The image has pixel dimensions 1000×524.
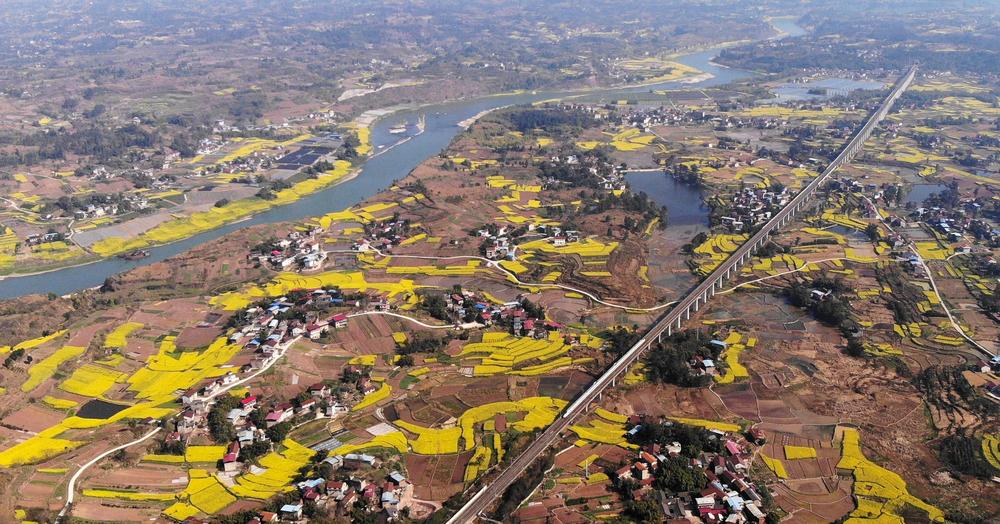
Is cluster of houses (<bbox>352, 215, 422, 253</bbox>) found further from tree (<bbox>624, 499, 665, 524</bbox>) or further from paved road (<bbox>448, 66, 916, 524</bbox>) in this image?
tree (<bbox>624, 499, 665, 524</bbox>)

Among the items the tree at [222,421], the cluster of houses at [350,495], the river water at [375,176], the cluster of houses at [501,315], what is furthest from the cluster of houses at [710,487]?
the river water at [375,176]

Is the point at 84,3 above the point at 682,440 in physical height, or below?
above

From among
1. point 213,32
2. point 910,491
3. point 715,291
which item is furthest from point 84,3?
point 910,491

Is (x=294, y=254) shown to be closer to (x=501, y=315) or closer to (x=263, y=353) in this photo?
(x=263, y=353)

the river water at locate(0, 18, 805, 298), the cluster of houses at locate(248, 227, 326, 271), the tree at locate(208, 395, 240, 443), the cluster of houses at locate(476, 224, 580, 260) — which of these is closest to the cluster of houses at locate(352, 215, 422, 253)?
the cluster of houses at locate(248, 227, 326, 271)

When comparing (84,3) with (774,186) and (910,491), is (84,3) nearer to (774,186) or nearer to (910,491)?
(774,186)
